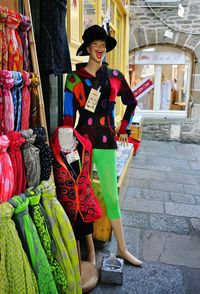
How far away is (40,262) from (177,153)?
15.1 ft

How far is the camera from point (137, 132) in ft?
17.2

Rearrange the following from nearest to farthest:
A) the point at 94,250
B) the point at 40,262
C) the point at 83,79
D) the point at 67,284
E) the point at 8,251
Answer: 1. the point at 8,251
2. the point at 40,262
3. the point at 67,284
4. the point at 83,79
5. the point at 94,250

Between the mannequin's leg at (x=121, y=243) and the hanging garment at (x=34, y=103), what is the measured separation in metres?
0.95

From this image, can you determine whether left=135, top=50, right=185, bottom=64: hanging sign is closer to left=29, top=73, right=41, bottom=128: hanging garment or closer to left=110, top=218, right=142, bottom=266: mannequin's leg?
left=110, top=218, right=142, bottom=266: mannequin's leg

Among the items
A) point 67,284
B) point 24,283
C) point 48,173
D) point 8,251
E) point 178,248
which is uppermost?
point 48,173

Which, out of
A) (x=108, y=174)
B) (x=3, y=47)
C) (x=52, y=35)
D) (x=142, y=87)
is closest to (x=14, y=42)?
(x=3, y=47)

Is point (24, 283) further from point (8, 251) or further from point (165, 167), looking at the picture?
point (165, 167)

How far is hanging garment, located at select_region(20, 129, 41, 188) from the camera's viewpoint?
1.47 metres

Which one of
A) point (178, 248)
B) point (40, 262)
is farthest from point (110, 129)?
point (178, 248)

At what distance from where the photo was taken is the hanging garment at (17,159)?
1404mm

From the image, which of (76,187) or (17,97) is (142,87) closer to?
(76,187)

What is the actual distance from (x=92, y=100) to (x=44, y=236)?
2.95 feet

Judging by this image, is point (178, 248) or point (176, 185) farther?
point (176, 185)

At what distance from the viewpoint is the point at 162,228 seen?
280 cm
